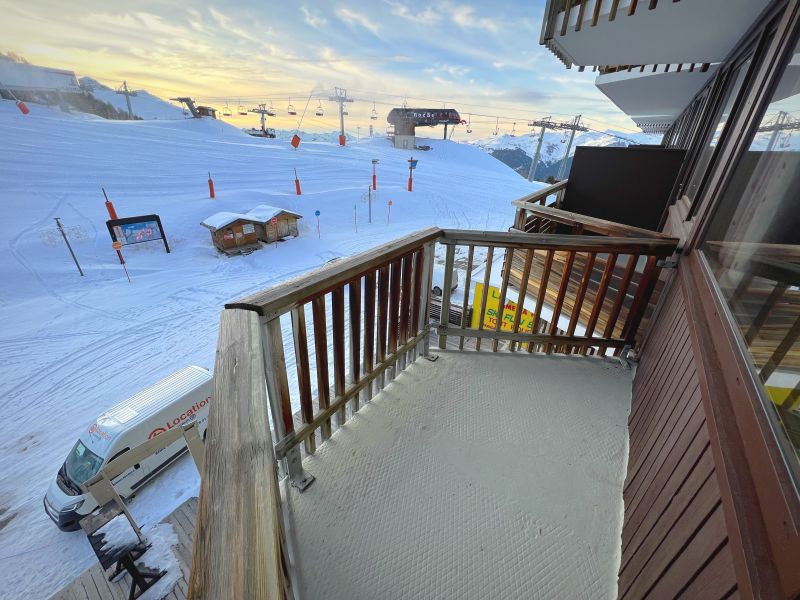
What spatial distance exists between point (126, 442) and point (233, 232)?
1188cm

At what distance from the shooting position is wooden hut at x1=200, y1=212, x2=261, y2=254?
15.4 metres

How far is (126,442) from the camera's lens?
18.2 feet

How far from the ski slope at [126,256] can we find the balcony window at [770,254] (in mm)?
7585

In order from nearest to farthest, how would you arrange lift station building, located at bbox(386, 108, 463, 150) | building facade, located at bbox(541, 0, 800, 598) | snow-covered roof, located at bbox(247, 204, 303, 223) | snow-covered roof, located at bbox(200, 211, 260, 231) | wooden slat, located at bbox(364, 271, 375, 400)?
1. building facade, located at bbox(541, 0, 800, 598)
2. wooden slat, located at bbox(364, 271, 375, 400)
3. snow-covered roof, located at bbox(200, 211, 260, 231)
4. snow-covered roof, located at bbox(247, 204, 303, 223)
5. lift station building, located at bbox(386, 108, 463, 150)

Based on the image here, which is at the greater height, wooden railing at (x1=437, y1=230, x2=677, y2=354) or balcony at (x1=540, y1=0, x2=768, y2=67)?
balcony at (x1=540, y1=0, x2=768, y2=67)

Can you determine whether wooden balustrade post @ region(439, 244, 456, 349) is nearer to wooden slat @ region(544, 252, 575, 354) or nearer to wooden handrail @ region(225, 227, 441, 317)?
wooden handrail @ region(225, 227, 441, 317)

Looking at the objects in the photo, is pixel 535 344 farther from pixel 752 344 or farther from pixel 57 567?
pixel 57 567

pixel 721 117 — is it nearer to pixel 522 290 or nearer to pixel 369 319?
pixel 522 290

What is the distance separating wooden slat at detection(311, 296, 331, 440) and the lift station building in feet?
158

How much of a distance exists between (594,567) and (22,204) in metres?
27.1

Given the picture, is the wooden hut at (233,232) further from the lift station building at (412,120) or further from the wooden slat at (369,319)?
the lift station building at (412,120)

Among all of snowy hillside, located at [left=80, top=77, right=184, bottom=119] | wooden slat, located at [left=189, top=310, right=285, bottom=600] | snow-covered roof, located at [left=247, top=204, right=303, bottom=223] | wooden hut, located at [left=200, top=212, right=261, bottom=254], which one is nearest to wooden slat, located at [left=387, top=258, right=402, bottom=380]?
wooden slat, located at [left=189, top=310, right=285, bottom=600]

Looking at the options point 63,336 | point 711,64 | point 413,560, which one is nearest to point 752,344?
point 413,560

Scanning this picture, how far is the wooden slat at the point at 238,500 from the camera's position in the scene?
1.54 feet
